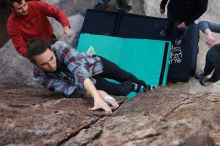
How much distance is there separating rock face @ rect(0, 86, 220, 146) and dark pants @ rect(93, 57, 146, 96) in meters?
0.65

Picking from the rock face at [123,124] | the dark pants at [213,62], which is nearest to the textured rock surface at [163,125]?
the rock face at [123,124]

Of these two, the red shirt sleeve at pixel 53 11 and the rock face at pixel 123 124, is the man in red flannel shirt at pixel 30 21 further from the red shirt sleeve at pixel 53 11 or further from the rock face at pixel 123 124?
the rock face at pixel 123 124

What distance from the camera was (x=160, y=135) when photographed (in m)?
2.50

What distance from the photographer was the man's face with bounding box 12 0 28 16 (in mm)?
4234

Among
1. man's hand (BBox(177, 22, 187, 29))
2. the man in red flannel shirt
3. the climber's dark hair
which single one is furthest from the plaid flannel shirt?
man's hand (BBox(177, 22, 187, 29))

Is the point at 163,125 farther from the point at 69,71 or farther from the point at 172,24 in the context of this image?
the point at 172,24

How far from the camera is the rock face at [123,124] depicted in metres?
2.50

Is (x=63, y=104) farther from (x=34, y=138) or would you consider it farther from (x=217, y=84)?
(x=217, y=84)

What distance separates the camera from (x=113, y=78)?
416 centimetres

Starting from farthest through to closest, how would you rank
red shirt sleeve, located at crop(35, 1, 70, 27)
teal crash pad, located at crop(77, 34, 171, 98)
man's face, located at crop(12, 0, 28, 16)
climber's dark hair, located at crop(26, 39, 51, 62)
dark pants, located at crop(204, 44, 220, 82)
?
teal crash pad, located at crop(77, 34, 171, 98) → dark pants, located at crop(204, 44, 220, 82) → red shirt sleeve, located at crop(35, 1, 70, 27) → man's face, located at crop(12, 0, 28, 16) → climber's dark hair, located at crop(26, 39, 51, 62)

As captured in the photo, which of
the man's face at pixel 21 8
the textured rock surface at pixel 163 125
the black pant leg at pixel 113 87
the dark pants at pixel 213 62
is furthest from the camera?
the dark pants at pixel 213 62

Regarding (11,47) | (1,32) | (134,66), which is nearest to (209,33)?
(134,66)

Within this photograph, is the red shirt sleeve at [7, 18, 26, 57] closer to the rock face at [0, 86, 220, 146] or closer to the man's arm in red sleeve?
the man's arm in red sleeve

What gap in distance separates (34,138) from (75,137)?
252 millimetres
